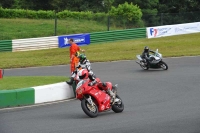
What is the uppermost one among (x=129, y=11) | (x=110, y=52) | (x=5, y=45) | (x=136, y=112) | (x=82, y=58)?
(x=129, y=11)

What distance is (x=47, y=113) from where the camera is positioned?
12547 mm

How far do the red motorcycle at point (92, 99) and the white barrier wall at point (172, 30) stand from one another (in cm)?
2540

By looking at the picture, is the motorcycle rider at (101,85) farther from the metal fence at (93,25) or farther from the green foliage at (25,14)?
the green foliage at (25,14)

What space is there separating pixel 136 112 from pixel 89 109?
3.99ft

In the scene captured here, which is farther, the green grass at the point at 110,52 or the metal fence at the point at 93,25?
the metal fence at the point at 93,25

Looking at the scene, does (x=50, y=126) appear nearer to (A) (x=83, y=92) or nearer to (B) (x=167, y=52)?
(A) (x=83, y=92)

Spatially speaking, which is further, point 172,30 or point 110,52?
point 172,30

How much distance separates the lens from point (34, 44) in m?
34.0

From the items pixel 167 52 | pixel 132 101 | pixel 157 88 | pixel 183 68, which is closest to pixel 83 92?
pixel 132 101

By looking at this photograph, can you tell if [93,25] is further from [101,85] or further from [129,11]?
[101,85]

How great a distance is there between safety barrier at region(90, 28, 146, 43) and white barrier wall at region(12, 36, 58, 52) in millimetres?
2750

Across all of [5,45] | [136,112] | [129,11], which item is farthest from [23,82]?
[129,11]

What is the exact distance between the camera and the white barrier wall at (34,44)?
33.5m

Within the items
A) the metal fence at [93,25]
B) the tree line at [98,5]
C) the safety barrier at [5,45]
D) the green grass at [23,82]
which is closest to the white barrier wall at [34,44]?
the safety barrier at [5,45]
